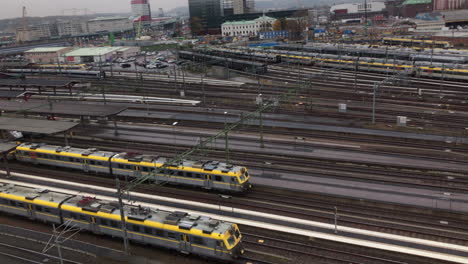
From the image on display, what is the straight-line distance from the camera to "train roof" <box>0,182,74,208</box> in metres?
26.8

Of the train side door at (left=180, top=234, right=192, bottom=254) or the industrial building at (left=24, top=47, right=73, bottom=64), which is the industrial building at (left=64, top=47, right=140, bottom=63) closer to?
the industrial building at (left=24, top=47, right=73, bottom=64)

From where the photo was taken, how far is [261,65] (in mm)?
82938

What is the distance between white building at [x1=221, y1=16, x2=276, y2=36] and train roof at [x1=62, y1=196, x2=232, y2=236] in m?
167

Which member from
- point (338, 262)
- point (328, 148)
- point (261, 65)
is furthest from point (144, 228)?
point (261, 65)

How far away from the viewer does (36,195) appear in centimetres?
2770

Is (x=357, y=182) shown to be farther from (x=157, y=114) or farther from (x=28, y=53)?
(x=28, y=53)

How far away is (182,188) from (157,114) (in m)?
26.2

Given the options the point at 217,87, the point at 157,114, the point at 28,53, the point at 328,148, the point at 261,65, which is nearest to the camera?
the point at 328,148

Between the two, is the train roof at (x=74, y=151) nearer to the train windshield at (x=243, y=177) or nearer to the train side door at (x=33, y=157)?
the train side door at (x=33, y=157)

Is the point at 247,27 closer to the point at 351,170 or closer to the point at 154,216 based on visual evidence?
the point at 351,170

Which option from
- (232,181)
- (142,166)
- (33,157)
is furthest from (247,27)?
(232,181)

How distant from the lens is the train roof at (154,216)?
867 inches

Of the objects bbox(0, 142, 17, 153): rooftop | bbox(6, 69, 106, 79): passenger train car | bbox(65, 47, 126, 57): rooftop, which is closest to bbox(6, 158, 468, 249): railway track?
bbox(0, 142, 17, 153): rooftop

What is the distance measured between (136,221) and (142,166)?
9.61 metres
